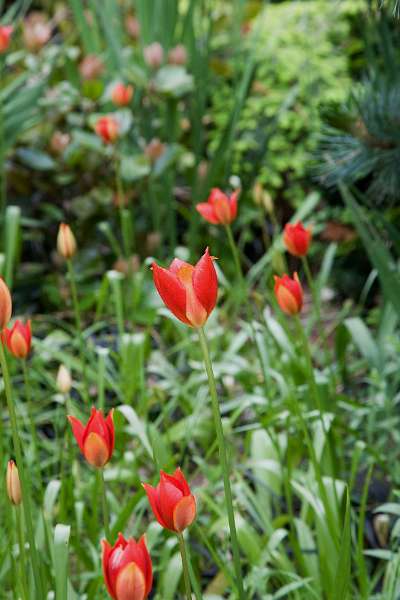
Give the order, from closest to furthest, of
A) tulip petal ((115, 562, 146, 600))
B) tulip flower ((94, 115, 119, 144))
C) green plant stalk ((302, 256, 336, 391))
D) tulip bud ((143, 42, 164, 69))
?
tulip petal ((115, 562, 146, 600)) < green plant stalk ((302, 256, 336, 391)) < tulip flower ((94, 115, 119, 144)) < tulip bud ((143, 42, 164, 69))

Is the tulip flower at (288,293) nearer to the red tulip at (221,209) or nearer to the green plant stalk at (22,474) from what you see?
the red tulip at (221,209)

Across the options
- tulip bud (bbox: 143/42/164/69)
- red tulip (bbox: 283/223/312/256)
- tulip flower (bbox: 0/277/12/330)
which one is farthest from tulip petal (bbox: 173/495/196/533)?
tulip bud (bbox: 143/42/164/69)

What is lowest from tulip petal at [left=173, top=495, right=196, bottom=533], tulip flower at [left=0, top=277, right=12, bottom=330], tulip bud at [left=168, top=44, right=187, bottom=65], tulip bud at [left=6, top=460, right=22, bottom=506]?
tulip bud at [left=6, top=460, right=22, bottom=506]

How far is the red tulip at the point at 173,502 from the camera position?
32.3 inches

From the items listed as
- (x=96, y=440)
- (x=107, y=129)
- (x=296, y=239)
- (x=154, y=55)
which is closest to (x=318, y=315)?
(x=296, y=239)

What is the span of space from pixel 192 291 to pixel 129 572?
0.26m

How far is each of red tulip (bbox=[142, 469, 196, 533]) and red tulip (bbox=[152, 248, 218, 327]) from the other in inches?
6.0

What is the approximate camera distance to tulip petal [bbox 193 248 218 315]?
822mm

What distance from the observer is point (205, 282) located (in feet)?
2.71

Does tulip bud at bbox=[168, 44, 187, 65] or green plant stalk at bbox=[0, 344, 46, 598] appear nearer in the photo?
green plant stalk at bbox=[0, 344, 46, 598]

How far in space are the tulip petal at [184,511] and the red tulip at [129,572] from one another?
0.04 m

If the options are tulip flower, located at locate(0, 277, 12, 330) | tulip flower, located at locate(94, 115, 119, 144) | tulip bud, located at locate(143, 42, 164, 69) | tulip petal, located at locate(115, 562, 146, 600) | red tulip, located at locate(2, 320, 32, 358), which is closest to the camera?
tulip petal, located at locate(115, 562, 146, 600)

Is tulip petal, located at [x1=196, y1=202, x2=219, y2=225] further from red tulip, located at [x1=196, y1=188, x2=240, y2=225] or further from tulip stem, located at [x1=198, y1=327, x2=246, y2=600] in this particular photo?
tulip stem, located at [x1=198, y1=327, x2=246, y2=600]

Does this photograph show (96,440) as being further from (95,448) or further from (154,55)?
(154,55)
